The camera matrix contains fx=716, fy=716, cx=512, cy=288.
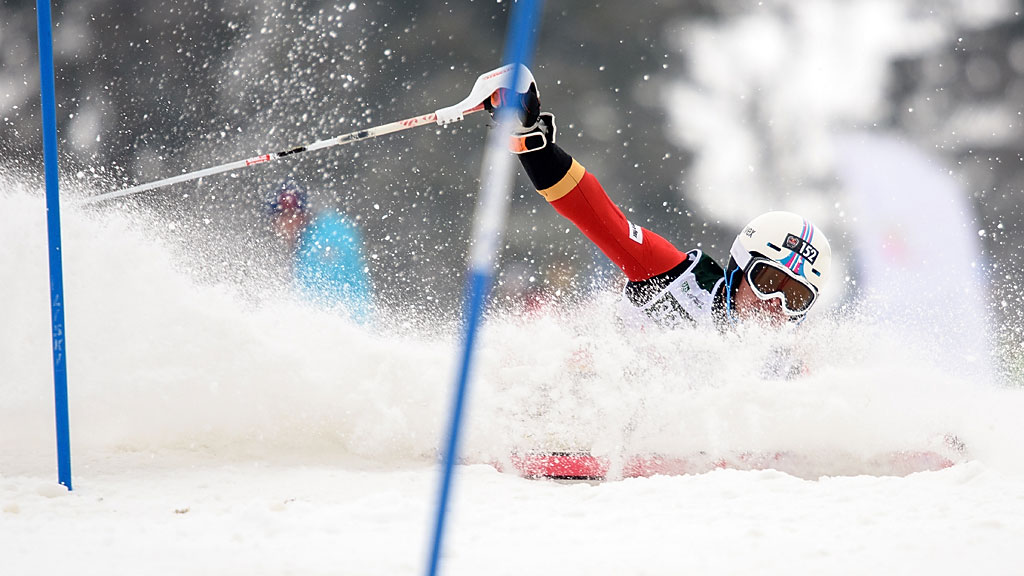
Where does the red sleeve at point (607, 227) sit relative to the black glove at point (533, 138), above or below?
below

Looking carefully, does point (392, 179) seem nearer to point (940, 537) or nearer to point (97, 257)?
point (97, 257)

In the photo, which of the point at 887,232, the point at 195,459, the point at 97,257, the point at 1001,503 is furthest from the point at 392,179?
the point at 1001,503

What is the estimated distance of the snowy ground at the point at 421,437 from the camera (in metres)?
1.47

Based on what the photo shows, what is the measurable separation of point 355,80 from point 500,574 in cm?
1223

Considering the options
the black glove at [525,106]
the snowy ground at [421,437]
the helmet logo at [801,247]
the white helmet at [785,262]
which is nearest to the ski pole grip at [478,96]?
the black glove at [525,106]

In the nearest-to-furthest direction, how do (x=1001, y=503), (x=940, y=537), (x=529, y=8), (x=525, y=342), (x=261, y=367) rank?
(x=529, y=8)
(x=940, y=537)
(x=1001, y=503)
(x=261, y=367)
(x=525, y=342)

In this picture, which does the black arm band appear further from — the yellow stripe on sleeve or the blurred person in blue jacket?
the blurred person in blue jacket

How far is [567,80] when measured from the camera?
12242 millimetres

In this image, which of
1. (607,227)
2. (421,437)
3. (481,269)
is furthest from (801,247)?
(481,269)

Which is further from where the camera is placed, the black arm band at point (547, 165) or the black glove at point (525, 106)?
the black arm band at point (547, 165)

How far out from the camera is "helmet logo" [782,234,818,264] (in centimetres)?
330

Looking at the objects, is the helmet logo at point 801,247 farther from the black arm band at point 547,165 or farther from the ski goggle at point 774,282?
the black arm band at point 547,165

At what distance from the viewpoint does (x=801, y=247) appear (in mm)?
3309

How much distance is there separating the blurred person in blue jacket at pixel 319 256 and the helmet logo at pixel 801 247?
2.67 meters
